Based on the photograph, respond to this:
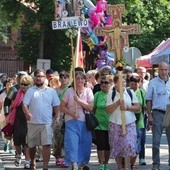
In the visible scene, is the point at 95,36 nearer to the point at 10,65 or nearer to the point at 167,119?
the point at 167,119

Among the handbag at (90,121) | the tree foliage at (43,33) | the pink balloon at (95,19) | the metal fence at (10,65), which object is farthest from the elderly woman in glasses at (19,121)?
the metal fence at (10,65)

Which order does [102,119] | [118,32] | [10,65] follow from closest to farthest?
[102,119], [118,32], [10,65]

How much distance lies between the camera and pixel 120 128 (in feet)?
42.0

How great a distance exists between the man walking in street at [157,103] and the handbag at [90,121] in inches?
43.5

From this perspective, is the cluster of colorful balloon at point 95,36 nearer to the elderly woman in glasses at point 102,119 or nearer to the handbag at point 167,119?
the elderly woman in glasses at point 102,119

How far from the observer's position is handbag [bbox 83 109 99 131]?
43.2 ft

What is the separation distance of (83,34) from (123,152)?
8.18 metres

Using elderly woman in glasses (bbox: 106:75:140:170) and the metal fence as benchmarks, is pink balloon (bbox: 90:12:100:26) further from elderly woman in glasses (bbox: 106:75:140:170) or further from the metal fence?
the metal fence

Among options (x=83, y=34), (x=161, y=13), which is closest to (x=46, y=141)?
(x=83, y=34)

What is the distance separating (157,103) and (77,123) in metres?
1.57

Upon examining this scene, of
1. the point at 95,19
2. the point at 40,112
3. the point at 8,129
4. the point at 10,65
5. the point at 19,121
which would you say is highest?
the point at 95,19

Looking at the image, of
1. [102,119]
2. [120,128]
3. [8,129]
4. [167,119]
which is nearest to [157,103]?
[167,119]

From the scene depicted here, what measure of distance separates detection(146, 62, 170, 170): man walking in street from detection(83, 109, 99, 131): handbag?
1106 millimetres

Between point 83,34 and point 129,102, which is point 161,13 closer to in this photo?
point 83,34
